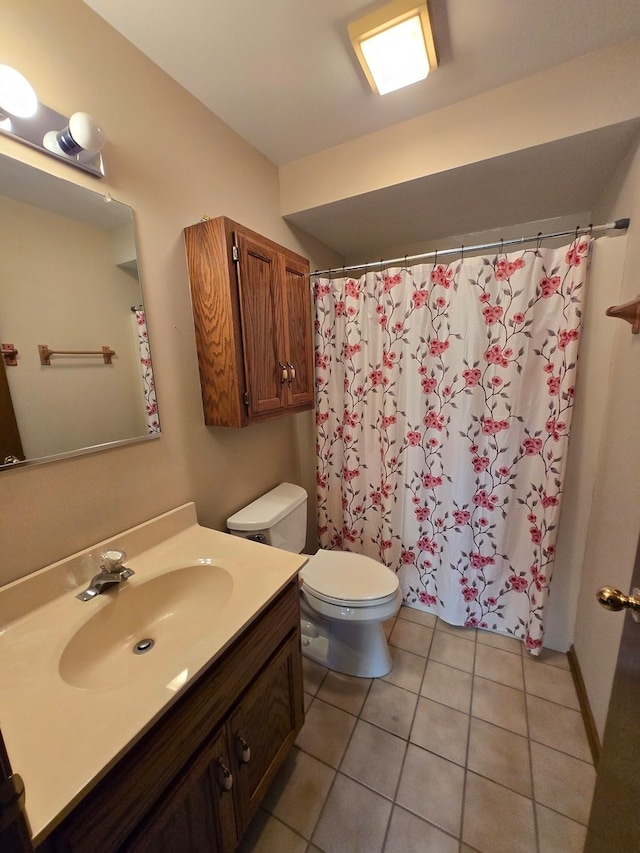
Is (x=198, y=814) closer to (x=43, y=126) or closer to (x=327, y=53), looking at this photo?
(x=43, y=126)

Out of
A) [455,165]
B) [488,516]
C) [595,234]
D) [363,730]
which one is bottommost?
[363,730]

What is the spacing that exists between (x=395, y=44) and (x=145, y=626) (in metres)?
1.88

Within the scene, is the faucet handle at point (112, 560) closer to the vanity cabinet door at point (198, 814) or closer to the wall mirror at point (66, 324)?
the wall mirror at point (66, 324)

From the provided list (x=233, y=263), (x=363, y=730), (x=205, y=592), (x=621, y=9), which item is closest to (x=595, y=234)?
(x=621, y=9)

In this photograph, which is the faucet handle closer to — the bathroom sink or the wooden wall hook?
the bathroom sink

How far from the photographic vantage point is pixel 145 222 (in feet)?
3.52

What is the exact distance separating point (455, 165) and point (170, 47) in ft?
3.48

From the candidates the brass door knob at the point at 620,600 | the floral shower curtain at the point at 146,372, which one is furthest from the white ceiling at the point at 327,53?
the brass door knob at the point at 620,600

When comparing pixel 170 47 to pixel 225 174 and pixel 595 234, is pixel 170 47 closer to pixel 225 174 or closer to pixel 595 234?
pixel 225 174

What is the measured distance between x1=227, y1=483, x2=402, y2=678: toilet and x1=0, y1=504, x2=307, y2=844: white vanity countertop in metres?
0.29

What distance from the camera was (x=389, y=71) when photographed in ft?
3.52

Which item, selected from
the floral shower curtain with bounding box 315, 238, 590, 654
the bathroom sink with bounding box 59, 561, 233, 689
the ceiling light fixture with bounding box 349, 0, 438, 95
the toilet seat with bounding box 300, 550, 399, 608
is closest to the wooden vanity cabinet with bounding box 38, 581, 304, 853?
the bathroom sink with bounding box 59, 561, 233, 689

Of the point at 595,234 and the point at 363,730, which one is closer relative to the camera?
the point at 363,730

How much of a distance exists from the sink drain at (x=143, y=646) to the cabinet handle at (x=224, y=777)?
0.32 meters
